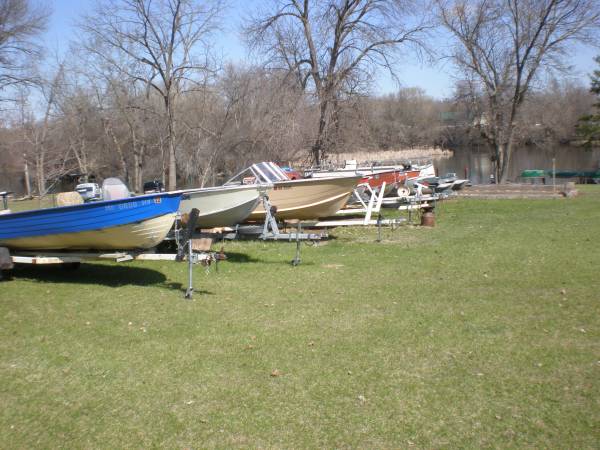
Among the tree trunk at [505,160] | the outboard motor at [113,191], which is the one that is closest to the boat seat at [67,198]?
the outboard motor at [113,191]

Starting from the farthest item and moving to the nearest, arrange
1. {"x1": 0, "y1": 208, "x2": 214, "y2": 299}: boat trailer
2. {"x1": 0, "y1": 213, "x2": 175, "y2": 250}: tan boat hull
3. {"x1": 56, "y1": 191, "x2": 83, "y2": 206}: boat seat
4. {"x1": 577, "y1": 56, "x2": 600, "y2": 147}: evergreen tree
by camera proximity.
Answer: {"x1": 577, "y1": 56, "x2": 600, "y2": 147}: evergreen tree, {"x1": 56, "y1": 191, "x2": 83, "y2": 206}: boat seat, {"x1": 0, "y1": 213, "x2": 175, "y2": 250}: tan boat hull, {"x1": 0, "y1": 208, "x2": 214, "y2": 299}: boat trailer

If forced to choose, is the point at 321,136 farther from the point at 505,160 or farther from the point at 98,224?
the point at 98,224

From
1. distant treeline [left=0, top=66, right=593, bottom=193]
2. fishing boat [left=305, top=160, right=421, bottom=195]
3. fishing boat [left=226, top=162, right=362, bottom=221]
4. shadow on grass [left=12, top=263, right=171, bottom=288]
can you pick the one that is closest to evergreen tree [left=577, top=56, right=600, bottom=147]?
distant treeline [left=0, top=66, right=593, bottom=193]

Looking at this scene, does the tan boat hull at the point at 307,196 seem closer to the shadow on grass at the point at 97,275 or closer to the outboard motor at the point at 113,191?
the shadow on grass at the point at 97,275

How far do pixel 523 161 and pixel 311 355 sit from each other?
49.2 metres

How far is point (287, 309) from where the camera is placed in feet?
24.2

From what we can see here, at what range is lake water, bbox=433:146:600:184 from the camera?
42200 mm

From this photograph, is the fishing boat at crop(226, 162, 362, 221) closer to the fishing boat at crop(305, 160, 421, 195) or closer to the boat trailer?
the fishing boat at crop(305, 160, 421, 195)

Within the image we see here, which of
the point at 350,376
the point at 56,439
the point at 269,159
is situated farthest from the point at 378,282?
the point at 269,159

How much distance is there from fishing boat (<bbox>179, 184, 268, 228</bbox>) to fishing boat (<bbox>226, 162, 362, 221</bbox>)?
1737mm

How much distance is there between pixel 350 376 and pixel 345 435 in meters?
1.02

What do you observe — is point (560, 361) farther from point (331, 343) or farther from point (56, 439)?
point (56, 439)

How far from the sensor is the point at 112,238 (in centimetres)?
878

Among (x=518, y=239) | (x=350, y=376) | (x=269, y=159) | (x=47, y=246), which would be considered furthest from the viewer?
(x=269, y=159)
